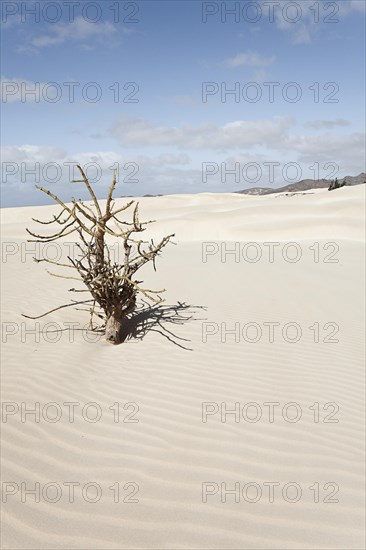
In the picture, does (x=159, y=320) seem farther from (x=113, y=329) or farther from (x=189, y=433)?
(x=189, y=433)

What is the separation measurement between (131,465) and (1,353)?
7.87 feet

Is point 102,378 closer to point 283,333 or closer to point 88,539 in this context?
point 88,539

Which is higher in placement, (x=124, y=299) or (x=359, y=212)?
(x=359, y=212)

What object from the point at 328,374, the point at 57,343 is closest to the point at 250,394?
the point at 328,374

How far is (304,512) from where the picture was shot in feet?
8.32

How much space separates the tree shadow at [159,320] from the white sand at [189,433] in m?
0.10

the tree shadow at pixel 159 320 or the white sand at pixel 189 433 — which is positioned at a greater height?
the tree shadow at pixel 159 320

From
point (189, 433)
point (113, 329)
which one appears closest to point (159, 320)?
point (113, 329)

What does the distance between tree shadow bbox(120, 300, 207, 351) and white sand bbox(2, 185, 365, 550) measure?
0.10 metres

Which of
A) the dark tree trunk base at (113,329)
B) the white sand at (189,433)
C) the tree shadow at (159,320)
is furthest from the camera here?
the tree shadow at (159,320)

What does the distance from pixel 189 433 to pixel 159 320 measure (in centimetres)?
272

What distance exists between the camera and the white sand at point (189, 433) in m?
2.33

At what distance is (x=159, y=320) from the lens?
5.81 meters

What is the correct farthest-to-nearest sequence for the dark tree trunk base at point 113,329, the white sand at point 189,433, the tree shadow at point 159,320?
the tree shadow at point 159,320, the dark tree trunk base at point 113,329, the white sand at point 189,433
